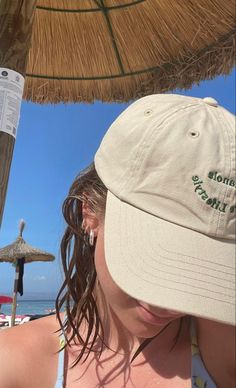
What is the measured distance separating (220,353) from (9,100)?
950mm

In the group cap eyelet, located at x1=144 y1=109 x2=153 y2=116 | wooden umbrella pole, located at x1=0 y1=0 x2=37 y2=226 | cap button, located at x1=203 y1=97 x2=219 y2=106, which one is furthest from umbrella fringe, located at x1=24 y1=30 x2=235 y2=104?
cap eyelet, located at x1=144 y1=109 x2=153 y2=116

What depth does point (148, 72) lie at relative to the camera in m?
2.30

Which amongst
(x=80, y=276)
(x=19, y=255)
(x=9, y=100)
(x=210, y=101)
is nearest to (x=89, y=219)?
(x=80, y=276)

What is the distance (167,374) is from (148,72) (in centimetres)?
157

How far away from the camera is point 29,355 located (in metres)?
1.17

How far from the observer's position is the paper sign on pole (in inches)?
55.7

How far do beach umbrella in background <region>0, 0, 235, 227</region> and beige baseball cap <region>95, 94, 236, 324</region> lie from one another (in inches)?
48.9

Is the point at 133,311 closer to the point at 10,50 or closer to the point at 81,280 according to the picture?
the point at 81,280

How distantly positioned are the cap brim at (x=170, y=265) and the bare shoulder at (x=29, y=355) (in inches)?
16.5

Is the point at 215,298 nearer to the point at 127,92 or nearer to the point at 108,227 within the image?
the point at 108,227

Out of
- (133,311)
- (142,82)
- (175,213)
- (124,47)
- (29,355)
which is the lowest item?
(29,355)

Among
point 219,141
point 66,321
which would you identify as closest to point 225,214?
point 219,141

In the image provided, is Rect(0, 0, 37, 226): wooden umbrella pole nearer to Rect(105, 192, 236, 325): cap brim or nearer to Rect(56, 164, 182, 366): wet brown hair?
Rect(56, 164, 182, 366): wet brown hair

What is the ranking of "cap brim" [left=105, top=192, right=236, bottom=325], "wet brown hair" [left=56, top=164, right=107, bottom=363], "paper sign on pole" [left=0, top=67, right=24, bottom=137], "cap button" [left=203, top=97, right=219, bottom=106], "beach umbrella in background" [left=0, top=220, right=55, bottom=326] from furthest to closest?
"beach umbrella in background" [left=0, top=220, right=55, bottom=326] → "paper sign on pole" [left=0, top=67, right=24, bottom=137] → "wet brown hair" [left=56, top=164, right=107, bottom=363] → "cap button" [left=203, top=97, right=219, bottom=106] → "cap brim" [left=105, top=192, right=236, bottom=325]
